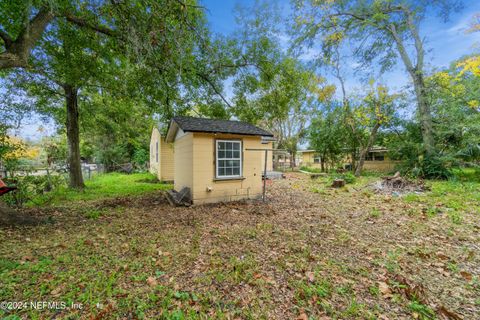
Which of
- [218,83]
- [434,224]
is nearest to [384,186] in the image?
[434,224]

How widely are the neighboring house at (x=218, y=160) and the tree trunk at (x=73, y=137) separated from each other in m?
5.15

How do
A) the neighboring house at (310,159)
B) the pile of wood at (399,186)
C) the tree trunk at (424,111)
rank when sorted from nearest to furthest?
the pile of wood at (399,186), the tree trunk at (424,111), the neighboring house at (310,159)

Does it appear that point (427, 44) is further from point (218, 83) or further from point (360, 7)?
point (218, 83)

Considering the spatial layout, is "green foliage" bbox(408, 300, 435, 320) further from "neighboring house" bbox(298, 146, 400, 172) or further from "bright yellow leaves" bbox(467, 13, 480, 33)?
"neighboring house" bbox(298, 146, 400, 172)

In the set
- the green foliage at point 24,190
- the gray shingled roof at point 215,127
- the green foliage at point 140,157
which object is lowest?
the green foliage at point 24,190

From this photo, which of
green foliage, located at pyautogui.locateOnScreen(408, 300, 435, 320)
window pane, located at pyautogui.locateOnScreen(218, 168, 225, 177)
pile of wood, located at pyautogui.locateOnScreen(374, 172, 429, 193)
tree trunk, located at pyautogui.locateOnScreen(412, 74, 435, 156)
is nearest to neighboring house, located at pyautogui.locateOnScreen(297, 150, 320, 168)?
tree trunk, located at pyautogui.locateOnScreen(412, 74, 435, 156)

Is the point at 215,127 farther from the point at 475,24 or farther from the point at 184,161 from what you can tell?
the point at 475,24

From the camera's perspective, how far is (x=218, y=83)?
8430 mm

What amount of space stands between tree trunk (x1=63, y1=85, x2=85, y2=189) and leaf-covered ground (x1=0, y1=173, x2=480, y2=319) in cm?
419

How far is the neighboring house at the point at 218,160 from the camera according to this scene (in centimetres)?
630

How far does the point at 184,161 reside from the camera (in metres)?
7.14

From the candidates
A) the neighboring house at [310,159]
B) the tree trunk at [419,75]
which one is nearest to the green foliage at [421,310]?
the tree trunk at [419,75]

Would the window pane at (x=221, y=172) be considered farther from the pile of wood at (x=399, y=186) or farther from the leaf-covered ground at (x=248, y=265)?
the pile of wood at (x=399, y=186)

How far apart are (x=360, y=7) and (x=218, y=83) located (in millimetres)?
11000
